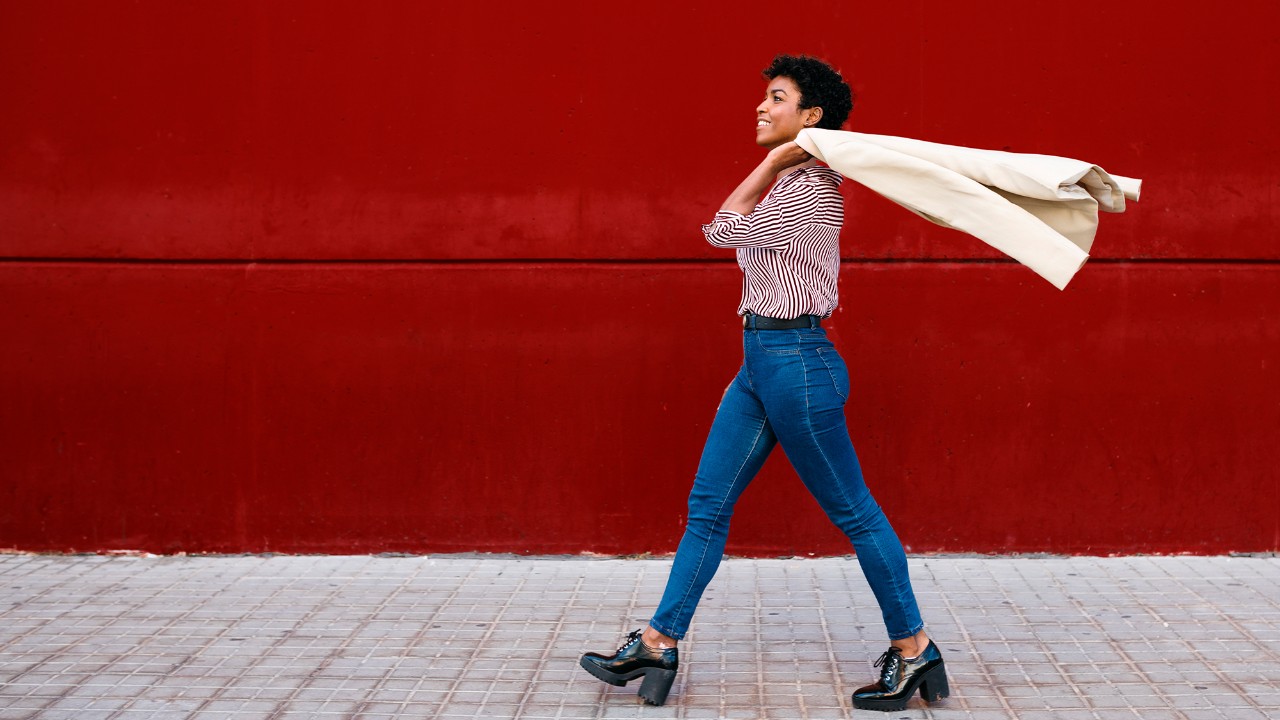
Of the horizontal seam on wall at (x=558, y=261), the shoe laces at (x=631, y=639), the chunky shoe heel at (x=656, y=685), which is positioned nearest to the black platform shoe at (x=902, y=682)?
the chunky shoe heel at (x=656, y=685)

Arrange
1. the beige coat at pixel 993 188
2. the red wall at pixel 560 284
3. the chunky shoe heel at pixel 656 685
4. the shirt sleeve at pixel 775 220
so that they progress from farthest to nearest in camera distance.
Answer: the red wall at pixel 560 284, the chunky shoe heel at pixel 656 685, the shirt sleeve at pixel 775 220, the beige coat at pixel 993 188

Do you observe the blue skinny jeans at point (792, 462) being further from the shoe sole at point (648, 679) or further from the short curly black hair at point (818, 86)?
the short curly black hair at point (818, 86)

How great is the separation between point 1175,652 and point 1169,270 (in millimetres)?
1922

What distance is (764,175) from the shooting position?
3.84 meters

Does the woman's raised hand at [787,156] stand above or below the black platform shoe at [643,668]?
above

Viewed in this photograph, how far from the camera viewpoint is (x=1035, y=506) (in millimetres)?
5629

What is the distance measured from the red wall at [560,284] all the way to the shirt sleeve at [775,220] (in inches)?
72.1

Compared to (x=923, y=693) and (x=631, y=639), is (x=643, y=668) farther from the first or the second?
(x=923, y=693)

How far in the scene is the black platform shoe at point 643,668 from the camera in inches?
152

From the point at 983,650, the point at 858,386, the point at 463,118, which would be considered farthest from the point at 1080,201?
the point at 463,118

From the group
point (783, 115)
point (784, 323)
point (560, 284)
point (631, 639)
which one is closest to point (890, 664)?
point (631, 639)

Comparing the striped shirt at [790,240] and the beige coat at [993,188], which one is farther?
the striped shirt at [790,240]

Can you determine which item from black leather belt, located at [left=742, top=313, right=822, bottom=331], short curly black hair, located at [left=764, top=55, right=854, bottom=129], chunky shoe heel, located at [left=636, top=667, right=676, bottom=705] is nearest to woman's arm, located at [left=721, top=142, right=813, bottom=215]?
short curly black hair, located at [left=764, top=55, right=854, bottom=129]

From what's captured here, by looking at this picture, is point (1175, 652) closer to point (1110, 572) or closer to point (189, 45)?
point (1110, 572)
